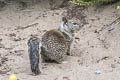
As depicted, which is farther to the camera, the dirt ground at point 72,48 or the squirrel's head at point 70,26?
the squirrel's head at point 70,26

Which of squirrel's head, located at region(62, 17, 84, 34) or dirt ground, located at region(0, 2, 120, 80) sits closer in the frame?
dirt ground, located at region(0, 2, 120, 80)

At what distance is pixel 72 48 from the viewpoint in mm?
7410

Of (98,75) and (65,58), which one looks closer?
(98,75)

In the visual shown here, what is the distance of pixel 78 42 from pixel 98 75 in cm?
224

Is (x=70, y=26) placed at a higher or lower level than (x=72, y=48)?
higher

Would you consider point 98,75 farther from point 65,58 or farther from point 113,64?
point 65,58

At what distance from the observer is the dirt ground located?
579cm

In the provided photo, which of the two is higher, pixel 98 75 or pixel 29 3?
pixel 29 3

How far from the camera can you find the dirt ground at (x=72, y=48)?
5785 mm

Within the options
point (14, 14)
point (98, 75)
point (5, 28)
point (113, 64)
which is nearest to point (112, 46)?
point (113, 64)

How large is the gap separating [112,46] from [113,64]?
872 mm

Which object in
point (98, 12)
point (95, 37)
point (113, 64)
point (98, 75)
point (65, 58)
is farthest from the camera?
point (98, 12)

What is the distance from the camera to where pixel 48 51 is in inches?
247

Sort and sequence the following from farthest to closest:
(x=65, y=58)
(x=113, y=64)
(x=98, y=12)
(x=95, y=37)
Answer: (x=98, y=12)
(x=95, y=37)
(x=65, y=58)
(x=113, y=64)
